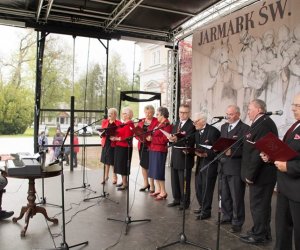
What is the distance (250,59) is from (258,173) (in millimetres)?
3573

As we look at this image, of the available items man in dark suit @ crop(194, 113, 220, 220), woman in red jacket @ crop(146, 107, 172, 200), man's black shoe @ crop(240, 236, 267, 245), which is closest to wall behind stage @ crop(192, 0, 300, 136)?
man in dark suit @ crop(194, 113, 220, 220)

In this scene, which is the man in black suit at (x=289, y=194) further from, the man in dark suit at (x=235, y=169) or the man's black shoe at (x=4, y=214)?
the man's black shoe at (x=4, y=214)

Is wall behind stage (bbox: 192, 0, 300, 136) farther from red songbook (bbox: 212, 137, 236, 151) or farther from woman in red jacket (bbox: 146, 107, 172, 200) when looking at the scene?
red songbook (bbox: 212, 137, 236, 151)

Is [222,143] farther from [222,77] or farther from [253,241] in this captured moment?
[222,77]

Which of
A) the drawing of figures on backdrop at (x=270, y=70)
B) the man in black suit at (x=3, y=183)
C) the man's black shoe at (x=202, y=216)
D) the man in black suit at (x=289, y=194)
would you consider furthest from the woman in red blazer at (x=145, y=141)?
the man in black suit at (x=289, y=194)

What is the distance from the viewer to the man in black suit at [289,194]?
251 centimetres

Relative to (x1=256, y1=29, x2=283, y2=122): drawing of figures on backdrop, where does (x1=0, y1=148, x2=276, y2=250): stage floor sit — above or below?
below

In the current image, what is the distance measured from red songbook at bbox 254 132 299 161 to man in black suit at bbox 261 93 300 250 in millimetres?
63

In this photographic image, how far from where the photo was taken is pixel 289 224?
2764 mm

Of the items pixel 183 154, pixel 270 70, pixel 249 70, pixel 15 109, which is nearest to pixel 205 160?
pixel 183 154

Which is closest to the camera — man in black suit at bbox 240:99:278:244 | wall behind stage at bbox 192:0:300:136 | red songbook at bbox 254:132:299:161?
red songbook at bbox 254:132:299:161

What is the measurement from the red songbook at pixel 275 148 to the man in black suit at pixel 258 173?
661 millimetres

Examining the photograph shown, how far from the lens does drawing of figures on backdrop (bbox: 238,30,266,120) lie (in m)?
6.06

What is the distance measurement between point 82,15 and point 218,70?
137 inches
